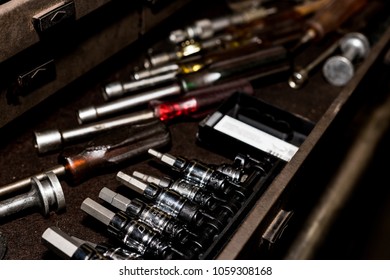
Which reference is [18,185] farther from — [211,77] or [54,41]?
[211,77]

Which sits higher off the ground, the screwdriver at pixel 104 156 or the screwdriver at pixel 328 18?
the screwdriver at pixel 328 18

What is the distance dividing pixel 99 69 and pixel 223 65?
34 centimetres

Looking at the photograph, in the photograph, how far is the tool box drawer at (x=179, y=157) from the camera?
883 millimetres

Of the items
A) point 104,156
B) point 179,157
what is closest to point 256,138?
point 179,157

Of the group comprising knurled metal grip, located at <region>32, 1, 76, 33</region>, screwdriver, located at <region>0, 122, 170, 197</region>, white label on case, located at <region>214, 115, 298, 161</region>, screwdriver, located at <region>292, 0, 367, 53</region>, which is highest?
screwdriver, located at <region>292, 0, 367, 53</region>

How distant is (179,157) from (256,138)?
7.9 inches

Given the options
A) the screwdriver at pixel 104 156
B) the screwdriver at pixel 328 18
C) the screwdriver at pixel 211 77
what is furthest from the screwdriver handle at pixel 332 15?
the screwdriver at pixel 104 156

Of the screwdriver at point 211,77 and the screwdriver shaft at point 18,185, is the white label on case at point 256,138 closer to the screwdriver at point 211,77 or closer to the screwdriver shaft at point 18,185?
the screwdriver at point 211,77

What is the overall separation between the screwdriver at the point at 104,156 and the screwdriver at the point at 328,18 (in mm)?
595

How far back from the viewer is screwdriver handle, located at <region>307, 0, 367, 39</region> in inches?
59.6

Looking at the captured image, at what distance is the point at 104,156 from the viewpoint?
102 cm

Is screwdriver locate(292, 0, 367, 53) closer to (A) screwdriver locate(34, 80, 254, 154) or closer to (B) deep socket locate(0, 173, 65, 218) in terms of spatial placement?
→ (A) screwdriver locate(34, 80, 254, 154)

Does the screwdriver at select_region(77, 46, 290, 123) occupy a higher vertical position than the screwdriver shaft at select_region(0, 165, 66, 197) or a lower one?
higher

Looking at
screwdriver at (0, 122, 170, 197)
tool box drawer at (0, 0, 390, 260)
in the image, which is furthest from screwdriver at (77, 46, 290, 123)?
screwdriver at (0, 122, 170, 197)
